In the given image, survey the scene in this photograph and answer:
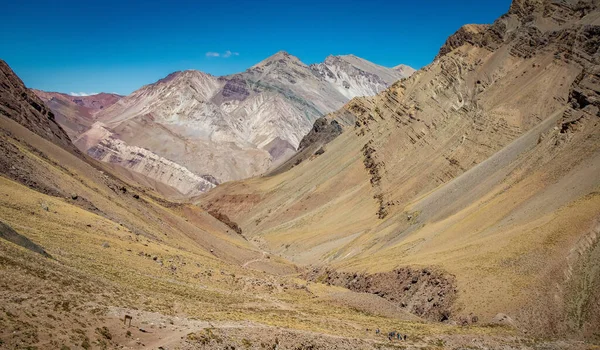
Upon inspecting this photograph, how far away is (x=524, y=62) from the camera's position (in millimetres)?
97750

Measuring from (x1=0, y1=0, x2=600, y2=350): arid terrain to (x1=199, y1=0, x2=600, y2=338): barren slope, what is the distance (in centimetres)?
23

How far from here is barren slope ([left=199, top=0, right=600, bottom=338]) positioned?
122ft

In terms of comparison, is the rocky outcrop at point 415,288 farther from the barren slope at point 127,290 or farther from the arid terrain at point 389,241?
the barren slope at point 127,290

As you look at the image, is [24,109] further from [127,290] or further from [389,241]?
[127,290]

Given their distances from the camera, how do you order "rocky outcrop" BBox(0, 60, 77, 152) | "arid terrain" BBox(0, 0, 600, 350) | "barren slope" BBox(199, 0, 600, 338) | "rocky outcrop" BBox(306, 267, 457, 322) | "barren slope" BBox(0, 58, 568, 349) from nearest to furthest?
"barren slope" BBox(0, 58, 568, 349) < "arid terrain" BBox(0, 0, 600, 350) < "barren slope" BBox(199, 0, 600, 338) < "rocky outcrop" BBox(306, 267, 457, 322) < "rocky outcrop" BBox(0, 60, 77, 152)

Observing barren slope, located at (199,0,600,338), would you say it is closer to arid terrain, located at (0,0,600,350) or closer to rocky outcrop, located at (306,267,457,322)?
arid terrain, located at (0,0,600,350)

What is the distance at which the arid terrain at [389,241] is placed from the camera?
23219mm

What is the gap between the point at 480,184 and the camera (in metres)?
66.1

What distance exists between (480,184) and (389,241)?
1427 centimetres

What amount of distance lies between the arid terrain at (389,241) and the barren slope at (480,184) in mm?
231

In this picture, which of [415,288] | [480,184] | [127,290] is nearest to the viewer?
[127,290]

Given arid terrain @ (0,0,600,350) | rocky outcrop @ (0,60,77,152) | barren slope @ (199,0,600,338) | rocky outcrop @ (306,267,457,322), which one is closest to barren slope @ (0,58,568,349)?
arid terrain @ (0,0,600,350)

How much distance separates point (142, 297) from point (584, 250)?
102ft

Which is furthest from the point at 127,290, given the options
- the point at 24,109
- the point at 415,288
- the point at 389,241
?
the point at 24,109
